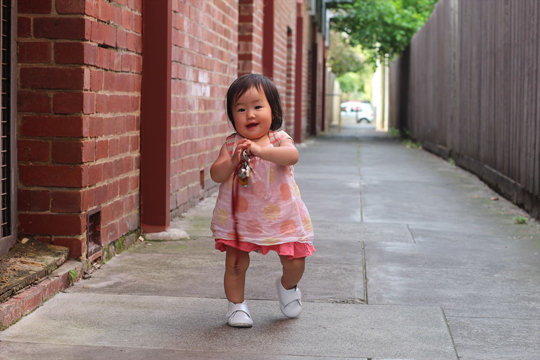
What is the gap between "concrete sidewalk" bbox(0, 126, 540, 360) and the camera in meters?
3.32

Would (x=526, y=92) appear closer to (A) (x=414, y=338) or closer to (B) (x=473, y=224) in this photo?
(B) (x=473, y=224)

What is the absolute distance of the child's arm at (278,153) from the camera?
3.37 m

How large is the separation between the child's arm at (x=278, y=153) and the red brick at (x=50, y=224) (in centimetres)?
138

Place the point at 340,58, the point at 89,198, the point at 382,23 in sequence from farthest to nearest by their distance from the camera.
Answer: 1. the point at 340,58
2. the point at 382,23
3. the point at 89,198

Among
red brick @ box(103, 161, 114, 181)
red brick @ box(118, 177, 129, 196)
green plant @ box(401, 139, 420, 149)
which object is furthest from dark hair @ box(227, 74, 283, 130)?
green plant @ box(401, 139, 420, 149)

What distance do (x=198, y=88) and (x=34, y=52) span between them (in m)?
3.14

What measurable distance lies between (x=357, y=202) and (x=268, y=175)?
445 cm

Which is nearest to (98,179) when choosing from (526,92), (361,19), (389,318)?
(389,318)

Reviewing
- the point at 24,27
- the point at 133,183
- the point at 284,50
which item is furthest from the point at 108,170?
the point at 284,50

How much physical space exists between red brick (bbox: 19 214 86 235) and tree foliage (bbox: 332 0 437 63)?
57.4ft

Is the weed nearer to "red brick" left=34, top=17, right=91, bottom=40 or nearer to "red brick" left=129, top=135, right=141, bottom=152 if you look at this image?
"red brick" left=129, top=135, right=141, bottom=152

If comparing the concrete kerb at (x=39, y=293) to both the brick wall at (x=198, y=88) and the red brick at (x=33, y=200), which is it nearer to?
the red brick at (x=33, y=200)

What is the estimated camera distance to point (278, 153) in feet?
11.3

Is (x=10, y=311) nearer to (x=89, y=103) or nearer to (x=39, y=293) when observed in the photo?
(x=39, y=293)
